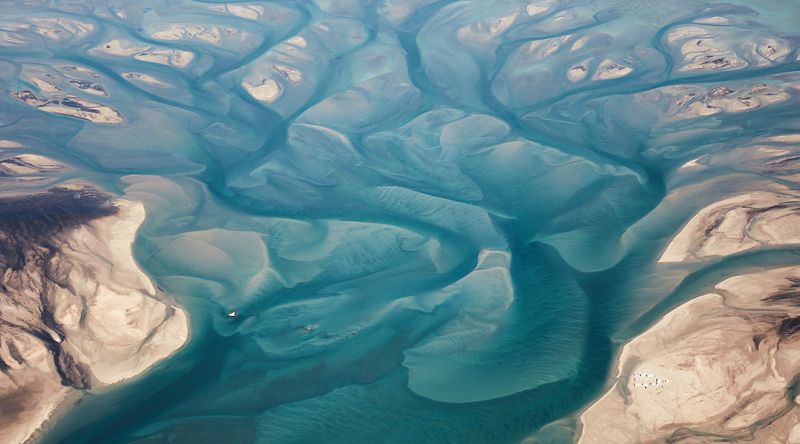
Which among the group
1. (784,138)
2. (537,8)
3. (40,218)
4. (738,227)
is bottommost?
(40,218)

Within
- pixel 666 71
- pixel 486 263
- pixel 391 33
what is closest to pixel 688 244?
pixel 486 263

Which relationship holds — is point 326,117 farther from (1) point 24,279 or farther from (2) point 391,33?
(1) point 24,279

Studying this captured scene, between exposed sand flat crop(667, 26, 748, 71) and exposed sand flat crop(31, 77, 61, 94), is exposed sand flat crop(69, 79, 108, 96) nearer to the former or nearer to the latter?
exposed sand flat crop(31, 77, 61, 94)

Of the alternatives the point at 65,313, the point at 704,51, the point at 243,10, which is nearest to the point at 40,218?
the point at 65,313

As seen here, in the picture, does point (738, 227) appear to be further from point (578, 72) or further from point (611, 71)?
point (578, 72)

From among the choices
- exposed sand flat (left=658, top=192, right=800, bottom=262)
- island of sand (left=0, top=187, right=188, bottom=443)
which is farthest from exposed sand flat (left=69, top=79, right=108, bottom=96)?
exposed sand flat (left=658, top=192, right=800, bottom=262)

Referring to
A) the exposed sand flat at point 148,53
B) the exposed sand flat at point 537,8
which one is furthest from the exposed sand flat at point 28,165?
the exposed sand flat at point 537,8
